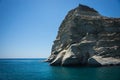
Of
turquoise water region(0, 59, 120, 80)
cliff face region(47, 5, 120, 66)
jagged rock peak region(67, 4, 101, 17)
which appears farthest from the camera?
jagged rock peak region(67, 4, 101, 17)

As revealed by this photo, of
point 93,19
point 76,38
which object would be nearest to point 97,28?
point 93,19

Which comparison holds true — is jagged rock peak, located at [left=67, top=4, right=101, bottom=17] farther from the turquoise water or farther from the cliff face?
the turquoise water

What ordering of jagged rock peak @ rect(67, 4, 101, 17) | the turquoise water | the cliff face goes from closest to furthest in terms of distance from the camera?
1. the turquoise water
2. the cliff face
3. jagged rock peak @ rect(67, 4, 101, 17)

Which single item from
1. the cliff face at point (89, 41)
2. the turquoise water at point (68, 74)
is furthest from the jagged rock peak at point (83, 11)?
the turquoise water at point (68, 74)

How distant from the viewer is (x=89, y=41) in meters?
61.4

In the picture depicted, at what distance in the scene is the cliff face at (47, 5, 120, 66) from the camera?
5662 cm

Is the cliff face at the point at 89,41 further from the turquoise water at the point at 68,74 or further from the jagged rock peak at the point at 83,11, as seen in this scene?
the turquoise water at the point at 68,74

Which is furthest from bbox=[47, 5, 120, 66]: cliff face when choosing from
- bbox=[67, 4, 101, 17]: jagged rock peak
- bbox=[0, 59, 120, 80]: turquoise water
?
bbox=[0, 59, 120, 80]: turquoise water

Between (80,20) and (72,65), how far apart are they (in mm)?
20796

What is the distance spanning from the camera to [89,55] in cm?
5897

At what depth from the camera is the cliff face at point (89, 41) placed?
186ft

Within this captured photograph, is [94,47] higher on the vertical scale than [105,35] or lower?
lower

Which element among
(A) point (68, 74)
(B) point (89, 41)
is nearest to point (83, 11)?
(B) point (89, 41)

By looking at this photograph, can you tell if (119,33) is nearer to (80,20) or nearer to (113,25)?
(113,25)
